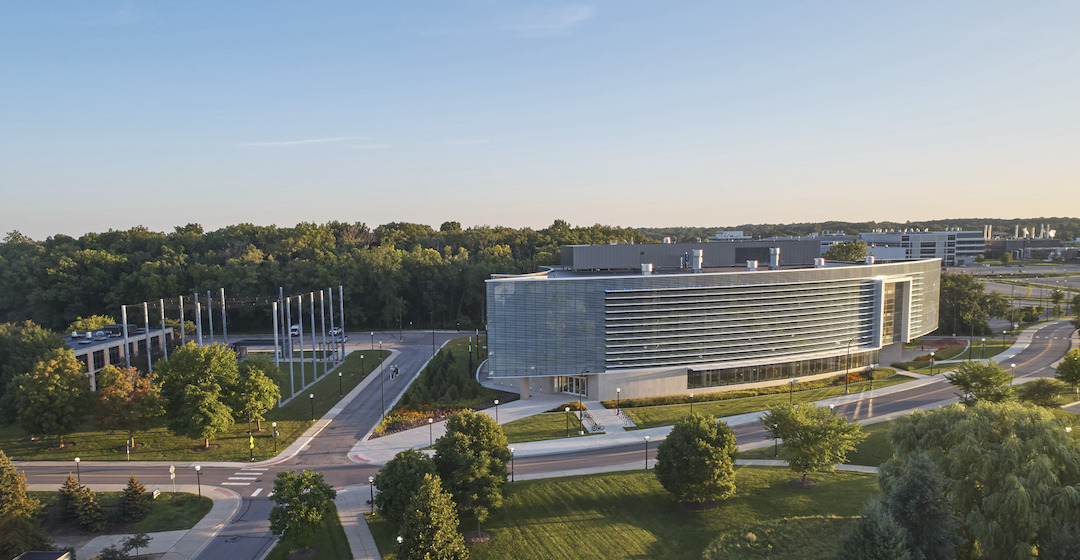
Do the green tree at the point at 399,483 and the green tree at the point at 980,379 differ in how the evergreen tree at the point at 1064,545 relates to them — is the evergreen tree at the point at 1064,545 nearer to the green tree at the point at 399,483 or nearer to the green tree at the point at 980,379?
the green tree at the point at 980,379

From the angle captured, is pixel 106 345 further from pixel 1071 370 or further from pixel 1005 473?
pixel 1071 370

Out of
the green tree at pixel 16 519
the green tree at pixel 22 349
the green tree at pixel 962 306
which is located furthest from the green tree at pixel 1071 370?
the green tree at pixel 22 349

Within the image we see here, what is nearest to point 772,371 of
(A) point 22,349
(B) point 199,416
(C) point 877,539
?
(C) point 877,539

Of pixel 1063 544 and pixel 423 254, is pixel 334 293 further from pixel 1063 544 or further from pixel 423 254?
pixel 1063 544

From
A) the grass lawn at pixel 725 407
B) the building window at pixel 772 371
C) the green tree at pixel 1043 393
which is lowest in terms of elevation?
the grass lawn at pixel 725 407

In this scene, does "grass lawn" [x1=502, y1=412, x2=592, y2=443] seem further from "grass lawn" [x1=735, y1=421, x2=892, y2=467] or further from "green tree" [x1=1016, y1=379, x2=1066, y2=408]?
"green tree" [x1=1016, y1=379, x2=1066, y2=408]

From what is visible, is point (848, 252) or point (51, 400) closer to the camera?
point (51, 400)

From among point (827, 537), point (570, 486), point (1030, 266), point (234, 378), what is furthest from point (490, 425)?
point (1030, 266)
